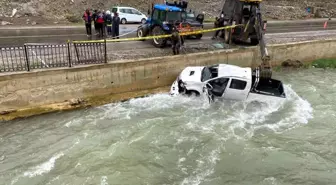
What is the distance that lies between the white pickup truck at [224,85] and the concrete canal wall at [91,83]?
1.39 m

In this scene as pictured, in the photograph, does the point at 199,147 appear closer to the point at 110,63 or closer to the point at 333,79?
the point at 110,63

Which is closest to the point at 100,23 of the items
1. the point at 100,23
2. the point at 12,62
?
the point at 100,23

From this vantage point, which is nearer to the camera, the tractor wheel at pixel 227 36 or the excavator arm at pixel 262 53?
the excavator arm at pixel 262 53

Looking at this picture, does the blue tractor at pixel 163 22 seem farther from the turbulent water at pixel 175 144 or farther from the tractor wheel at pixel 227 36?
the turbulent water at pixel 175 144

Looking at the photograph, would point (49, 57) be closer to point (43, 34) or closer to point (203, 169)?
point (43, 34)

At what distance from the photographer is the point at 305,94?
15.4 m

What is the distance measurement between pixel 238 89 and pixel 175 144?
3.92 m

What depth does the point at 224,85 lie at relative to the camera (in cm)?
1307

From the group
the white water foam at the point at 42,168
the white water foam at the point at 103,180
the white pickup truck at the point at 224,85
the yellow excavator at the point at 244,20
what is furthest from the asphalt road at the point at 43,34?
the white water foam at the point at 103,180

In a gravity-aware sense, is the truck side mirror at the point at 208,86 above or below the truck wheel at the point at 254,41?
below

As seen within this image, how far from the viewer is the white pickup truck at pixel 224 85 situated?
42.5 ft

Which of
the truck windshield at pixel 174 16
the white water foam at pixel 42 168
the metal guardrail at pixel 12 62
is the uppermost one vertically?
the truck windshield at pixel 174 16

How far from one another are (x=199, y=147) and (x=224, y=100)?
3601mm

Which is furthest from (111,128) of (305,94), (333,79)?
(333,79)
